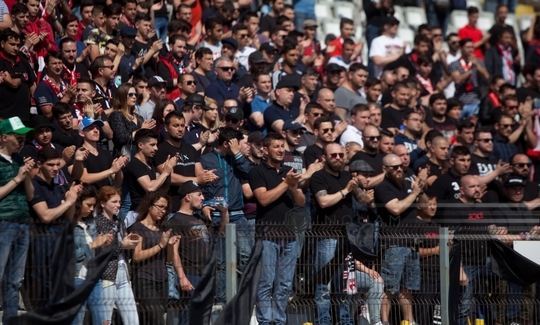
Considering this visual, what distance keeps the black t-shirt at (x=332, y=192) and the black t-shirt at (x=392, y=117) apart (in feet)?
13.6

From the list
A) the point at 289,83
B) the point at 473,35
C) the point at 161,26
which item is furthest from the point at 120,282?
the point at 473,35

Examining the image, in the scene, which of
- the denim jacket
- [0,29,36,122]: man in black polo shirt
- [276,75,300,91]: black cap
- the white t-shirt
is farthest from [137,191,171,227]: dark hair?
the white t-shirt

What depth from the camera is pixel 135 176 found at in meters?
12.9

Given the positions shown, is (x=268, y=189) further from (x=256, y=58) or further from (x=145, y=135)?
(x=256, y=58)

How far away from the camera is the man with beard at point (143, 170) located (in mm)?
12766

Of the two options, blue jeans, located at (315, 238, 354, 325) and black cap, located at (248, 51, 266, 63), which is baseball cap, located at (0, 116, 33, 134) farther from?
black cap, located at (248, 51, 266, 63)

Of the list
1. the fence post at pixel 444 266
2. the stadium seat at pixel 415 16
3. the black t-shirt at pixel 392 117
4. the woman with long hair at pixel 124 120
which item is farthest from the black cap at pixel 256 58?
the stadium seat at pixel 415 16

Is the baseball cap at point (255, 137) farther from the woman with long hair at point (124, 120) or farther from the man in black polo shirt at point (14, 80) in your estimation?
the man in black polo shirt at point (14, 80)

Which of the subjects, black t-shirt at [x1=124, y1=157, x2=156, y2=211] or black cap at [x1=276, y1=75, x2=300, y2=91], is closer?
black t-shirt at [x1=124, y1=157, x2=156, y2=211]

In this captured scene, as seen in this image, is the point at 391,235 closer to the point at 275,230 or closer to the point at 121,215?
the point at 275,230

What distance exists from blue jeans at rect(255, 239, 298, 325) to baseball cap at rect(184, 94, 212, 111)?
→ 11.0 ft

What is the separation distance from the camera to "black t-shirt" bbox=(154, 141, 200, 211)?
43.7 ft

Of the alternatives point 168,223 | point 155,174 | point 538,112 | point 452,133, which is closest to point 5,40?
point 155,174

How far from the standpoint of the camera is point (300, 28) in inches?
855
